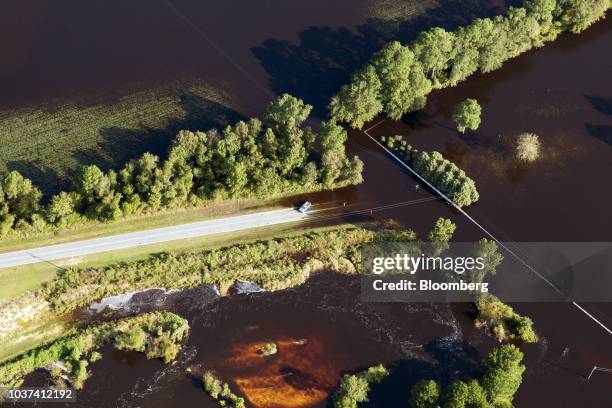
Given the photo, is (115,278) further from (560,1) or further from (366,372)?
(560,1)

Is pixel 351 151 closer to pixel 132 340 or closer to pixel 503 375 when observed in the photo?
pixel 503 375

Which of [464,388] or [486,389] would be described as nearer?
[464,388]

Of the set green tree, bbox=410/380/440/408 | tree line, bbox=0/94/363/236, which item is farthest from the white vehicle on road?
green tree, bbox=410/380/440/408

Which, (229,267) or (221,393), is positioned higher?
(229,267)

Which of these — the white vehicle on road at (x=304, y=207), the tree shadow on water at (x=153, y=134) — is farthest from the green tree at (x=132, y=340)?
the white vehicle on road at (x=304, y=207)

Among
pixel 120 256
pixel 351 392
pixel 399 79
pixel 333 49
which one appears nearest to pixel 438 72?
pixel 399 79

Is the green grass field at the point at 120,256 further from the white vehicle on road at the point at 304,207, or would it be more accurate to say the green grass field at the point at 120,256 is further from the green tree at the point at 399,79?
the green tree at the point at 399,79

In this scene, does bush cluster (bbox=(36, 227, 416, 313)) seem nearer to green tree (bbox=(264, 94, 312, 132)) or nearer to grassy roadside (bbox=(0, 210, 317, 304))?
grassy roadside (bbox=(0, 210, 317, 304))

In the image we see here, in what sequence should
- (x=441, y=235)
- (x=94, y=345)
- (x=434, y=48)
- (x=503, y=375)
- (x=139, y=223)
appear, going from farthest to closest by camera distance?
(x=434, y=48) < (x=139, y=223) < (x=441, y=235) < (x=94, y=345) < (x=503, y=375)
